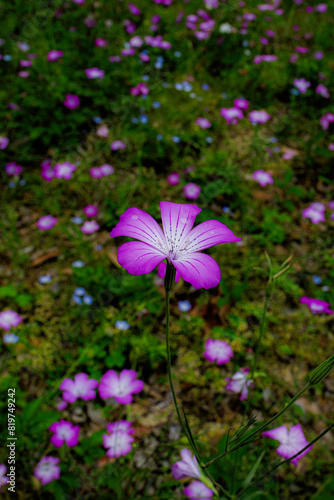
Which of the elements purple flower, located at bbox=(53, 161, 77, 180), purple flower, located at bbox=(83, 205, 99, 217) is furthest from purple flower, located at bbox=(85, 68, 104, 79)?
purple flower, located at bbox=(83, 205, 99, 217)

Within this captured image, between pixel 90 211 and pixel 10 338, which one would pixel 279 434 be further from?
pixel 90 211

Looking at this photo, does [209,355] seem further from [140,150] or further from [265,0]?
[265,0]

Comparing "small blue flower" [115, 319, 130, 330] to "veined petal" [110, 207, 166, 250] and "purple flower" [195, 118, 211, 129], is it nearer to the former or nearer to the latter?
"veined petal" [110, 207, 166, 250]

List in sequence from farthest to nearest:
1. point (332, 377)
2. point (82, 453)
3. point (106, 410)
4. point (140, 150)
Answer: point (140, 150), point (332, 377), point (106, 410), point (82, 453)

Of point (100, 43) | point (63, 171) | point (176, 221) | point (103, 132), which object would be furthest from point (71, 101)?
point (176, 221)

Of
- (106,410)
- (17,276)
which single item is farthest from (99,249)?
(106,410)

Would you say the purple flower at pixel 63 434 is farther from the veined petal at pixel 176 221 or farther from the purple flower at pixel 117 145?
the purple flower at pixel 117 145
